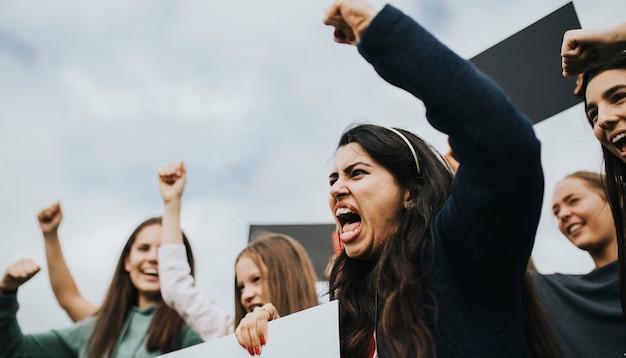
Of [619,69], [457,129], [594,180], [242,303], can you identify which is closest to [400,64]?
[457,129]

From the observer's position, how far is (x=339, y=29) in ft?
4.83

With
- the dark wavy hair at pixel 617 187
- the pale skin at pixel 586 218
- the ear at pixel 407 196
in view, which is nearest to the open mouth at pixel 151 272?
the ear at pixel 407 196

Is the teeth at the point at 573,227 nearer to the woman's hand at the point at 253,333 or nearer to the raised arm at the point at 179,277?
the raised arm at the point at 179,277

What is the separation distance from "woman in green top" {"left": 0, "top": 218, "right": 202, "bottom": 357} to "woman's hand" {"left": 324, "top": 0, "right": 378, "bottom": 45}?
6.70 feet

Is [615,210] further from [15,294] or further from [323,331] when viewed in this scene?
[15,294]

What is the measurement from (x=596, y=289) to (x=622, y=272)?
27.3 inches

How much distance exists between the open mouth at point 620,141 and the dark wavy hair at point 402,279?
21.0 inches

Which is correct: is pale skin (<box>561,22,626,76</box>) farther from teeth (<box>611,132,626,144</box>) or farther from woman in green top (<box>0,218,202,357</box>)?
woman in green top (<box>0,218,202,357</box>)

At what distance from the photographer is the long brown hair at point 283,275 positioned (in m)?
2.98

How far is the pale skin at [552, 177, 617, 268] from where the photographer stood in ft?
9.48

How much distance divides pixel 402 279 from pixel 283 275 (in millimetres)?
1598

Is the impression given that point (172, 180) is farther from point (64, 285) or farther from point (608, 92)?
point (608, 92)

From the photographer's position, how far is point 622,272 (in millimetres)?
1930

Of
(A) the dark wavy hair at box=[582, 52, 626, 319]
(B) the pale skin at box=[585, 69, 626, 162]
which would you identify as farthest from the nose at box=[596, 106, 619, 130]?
(A) the dark wavy hair at box=[582, 52, 626, 319]
